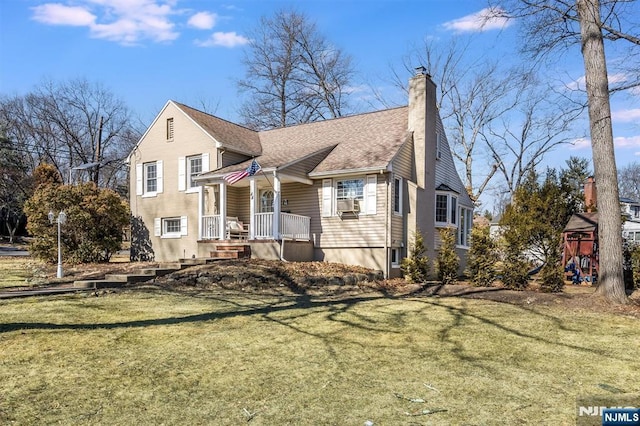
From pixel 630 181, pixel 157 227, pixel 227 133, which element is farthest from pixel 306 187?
pixel 630 181

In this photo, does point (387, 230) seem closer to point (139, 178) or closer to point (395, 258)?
point (395, 258)

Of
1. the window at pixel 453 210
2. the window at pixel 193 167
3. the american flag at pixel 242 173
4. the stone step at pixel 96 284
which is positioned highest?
the window at pixel 193 167

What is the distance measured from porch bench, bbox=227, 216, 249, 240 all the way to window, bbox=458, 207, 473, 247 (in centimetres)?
910

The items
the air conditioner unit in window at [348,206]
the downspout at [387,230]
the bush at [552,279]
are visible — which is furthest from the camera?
the air conditioner unit in window at [348,206]

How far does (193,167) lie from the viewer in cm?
1831

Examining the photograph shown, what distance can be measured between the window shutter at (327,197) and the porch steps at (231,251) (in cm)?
295

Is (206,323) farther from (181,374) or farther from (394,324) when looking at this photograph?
(394,324)

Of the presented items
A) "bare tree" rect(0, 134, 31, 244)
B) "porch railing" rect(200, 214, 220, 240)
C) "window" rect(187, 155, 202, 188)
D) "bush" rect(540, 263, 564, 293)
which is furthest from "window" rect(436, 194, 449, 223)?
"bare tree" rect(0, 134, 31, 244)

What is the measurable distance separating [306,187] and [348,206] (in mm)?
2107

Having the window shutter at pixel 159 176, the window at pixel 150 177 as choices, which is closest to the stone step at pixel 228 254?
the window shutter at pixel 159 176

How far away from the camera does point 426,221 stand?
647 inches

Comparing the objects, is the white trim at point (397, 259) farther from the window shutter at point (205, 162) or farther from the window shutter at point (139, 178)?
the window shutter at point (139, 178)

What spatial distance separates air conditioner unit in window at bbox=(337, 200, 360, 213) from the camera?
49.2 feet

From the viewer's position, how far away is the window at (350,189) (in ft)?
50.0
